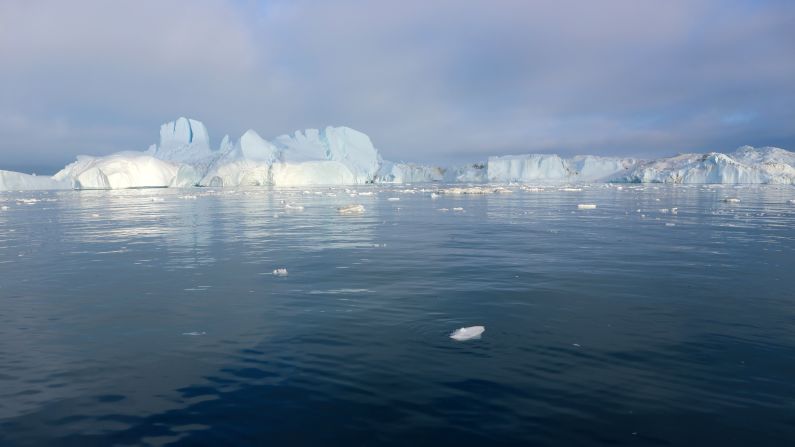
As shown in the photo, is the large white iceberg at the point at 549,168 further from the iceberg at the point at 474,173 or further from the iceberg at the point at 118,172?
the iceberg at the point at 118,172

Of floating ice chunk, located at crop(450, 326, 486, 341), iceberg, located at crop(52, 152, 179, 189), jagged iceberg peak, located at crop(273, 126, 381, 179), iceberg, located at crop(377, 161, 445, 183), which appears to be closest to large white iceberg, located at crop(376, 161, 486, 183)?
iceberg, located at crop(377, 161, 445, 183)

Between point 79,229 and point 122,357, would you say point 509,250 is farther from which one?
point 79,229

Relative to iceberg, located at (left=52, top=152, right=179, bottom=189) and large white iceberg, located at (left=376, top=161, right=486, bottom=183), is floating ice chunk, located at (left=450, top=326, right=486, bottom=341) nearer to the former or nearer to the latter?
iceberg, located at (left=52, top=152, right=179, bottom=189)

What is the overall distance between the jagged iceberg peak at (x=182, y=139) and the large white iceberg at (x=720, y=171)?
12871cm

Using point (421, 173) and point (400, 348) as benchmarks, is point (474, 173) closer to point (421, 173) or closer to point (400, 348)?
point (421, 173)

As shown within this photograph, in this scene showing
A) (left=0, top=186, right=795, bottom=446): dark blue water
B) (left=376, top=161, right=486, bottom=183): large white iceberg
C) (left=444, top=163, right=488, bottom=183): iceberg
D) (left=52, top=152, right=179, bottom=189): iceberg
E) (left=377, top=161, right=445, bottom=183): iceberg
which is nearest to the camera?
(left=0, top=186, right=795, bottom=446): dark blue water

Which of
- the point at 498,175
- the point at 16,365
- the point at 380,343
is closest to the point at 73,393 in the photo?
the point at 16,365

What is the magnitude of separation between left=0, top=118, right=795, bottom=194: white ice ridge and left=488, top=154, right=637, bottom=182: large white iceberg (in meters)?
0.36

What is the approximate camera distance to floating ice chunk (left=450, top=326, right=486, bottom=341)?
8773mm

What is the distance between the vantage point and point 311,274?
14.3m

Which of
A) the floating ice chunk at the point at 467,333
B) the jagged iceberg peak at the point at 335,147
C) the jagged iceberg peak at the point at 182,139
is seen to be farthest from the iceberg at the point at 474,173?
the floating ice chunk at the point at 467,333

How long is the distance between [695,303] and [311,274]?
9.89 meters

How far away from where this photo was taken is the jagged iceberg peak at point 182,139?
447ft

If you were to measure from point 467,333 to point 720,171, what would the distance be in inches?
5871
